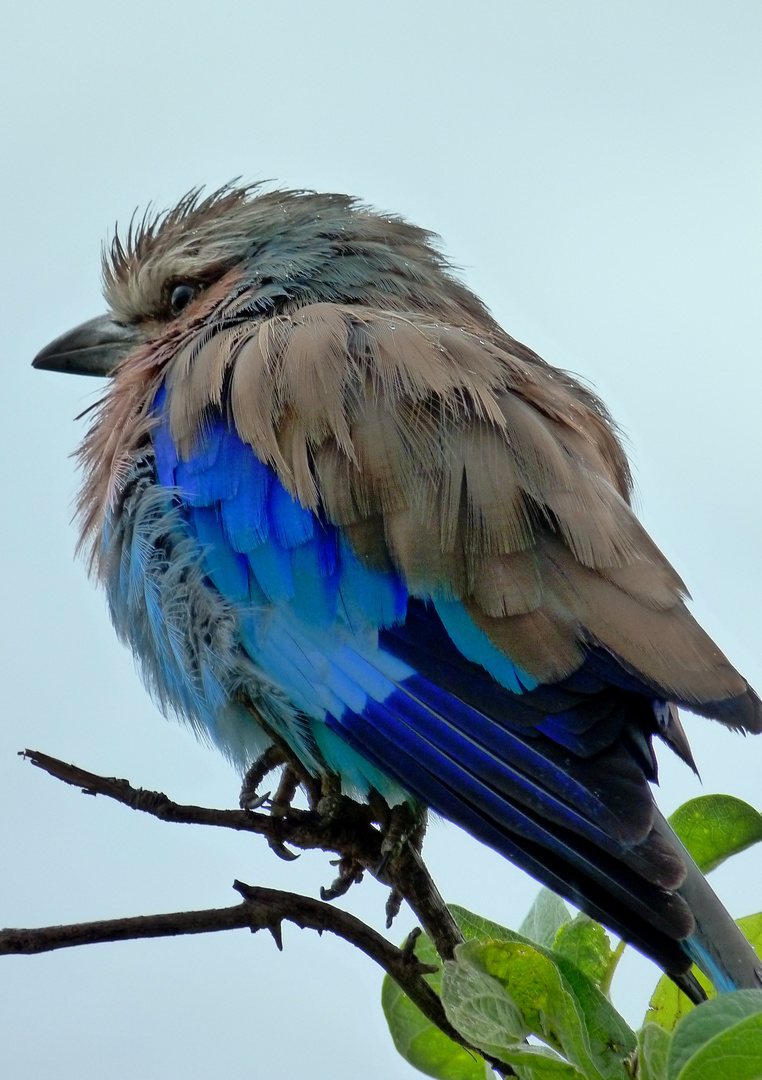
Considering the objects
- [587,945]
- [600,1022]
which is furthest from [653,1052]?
[587,945]

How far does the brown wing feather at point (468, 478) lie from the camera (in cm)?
215

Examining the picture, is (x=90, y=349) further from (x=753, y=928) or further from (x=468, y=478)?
(x=753, y=928)

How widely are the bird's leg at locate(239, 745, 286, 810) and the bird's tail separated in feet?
2.87

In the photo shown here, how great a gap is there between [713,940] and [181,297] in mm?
2091

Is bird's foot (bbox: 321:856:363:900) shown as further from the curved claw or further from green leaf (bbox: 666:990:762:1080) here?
green leaf (bbox: 666:990:762:1080)

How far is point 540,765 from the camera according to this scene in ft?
6.73

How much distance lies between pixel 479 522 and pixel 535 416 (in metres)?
0.32

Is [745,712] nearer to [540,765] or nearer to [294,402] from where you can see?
[540,765]

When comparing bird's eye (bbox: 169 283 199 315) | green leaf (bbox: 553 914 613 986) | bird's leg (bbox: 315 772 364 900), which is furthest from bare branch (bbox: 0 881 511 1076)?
bird's eye (bbox: 169 283 199 315)

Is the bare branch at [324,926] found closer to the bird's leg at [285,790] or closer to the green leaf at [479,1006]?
the green leaf at [479,1006]

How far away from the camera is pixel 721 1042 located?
5.17 feet

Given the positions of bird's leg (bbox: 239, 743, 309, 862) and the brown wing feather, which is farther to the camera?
bird's leg (bbox: 239, 743, 309, 862)

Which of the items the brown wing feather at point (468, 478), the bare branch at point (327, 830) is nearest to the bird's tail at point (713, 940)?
the brown wing feather at point (468, 478)

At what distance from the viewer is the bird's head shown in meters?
3.02
